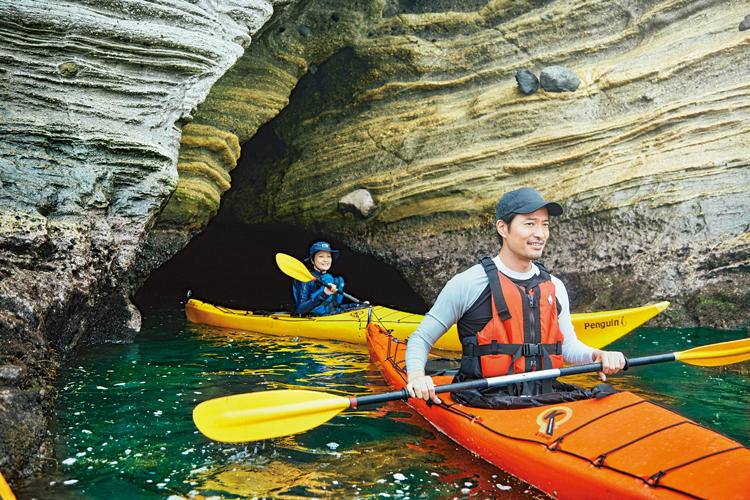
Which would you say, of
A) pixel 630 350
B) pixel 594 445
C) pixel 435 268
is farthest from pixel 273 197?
pixel 594 445

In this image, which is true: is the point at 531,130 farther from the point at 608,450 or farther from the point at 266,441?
the point at 608,450

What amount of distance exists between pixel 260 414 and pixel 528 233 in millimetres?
1751

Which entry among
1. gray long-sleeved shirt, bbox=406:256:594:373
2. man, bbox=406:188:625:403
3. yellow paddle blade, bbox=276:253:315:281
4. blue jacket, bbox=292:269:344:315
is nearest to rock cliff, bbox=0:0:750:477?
yellow paddle blade, bbox=276:253:315:281

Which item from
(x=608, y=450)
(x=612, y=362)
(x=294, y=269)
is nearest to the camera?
(x=608, y=450)

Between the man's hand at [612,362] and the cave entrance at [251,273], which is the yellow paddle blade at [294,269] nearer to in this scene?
the cave entrance at [251,273]

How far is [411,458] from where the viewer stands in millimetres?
3572

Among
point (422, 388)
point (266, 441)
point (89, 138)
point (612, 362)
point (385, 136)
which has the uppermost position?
point (385, 136)

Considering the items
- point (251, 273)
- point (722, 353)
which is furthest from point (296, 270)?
point (251, 273)

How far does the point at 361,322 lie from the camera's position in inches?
295

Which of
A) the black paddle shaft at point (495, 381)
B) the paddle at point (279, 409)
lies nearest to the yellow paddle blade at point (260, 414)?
the paddle at point (279, 409)

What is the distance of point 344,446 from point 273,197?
8729 millimetres

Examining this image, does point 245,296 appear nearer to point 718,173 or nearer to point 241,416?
point 718,173

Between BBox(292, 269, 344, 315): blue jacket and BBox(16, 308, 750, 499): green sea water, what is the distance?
1309 mm

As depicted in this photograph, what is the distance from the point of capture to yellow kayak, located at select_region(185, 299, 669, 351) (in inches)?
238
